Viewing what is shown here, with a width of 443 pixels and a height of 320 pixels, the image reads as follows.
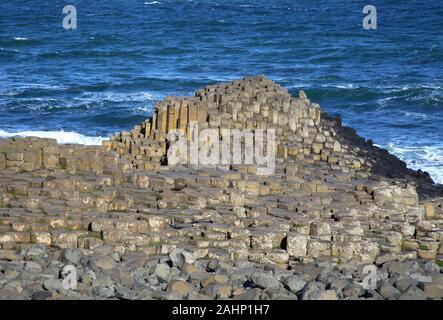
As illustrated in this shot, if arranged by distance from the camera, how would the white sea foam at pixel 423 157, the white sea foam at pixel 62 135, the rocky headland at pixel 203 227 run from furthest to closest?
1. the white sea foam at pixel 62 135
2. the white sea foam at pixel 423 157
3. the rocky headland at pixel 203 227

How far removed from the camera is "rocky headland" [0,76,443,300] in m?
20.6

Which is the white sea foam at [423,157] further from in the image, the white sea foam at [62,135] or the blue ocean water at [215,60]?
the white sea foam at [62,135]

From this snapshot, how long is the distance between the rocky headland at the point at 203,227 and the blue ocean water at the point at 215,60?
17864 mm

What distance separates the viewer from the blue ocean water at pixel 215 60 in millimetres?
57875

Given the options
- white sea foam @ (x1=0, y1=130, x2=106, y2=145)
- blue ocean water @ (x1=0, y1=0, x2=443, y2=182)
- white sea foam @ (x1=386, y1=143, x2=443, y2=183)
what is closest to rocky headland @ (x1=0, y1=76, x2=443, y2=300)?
white sea foam @ (x1=386, y1=143, x2=443, y2=183)

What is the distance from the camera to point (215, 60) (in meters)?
79.4

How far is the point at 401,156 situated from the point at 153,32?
44.8m

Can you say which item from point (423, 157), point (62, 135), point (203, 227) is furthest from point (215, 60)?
point (203, 227)

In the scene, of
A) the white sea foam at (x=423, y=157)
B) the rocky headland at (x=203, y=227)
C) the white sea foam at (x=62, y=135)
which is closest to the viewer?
the rocky headland at (x=203, y=227)

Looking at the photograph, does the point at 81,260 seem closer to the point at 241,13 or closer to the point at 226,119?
the point at 226,119

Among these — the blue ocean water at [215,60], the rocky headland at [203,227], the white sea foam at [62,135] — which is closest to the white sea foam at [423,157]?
the blue ocean water at [215,60]

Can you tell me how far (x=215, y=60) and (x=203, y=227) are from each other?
5588cm

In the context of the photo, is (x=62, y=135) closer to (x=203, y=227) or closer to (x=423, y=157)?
(x=423, y=157)

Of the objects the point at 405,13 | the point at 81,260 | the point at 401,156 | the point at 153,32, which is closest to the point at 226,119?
A: the point at 81,260
